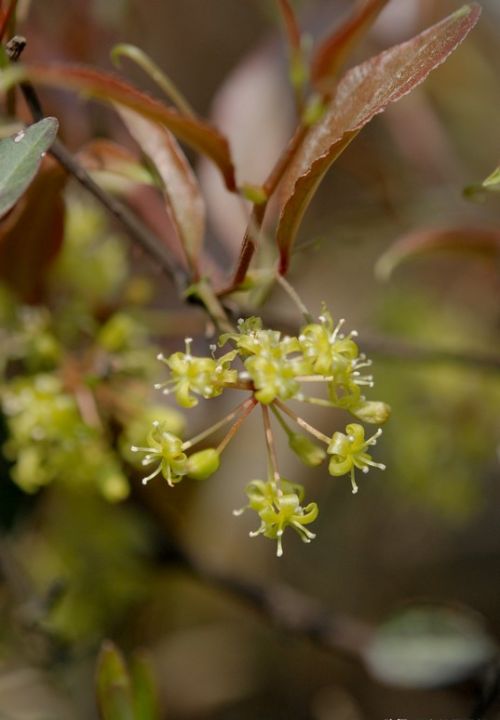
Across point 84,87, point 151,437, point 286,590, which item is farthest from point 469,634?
point 84,87

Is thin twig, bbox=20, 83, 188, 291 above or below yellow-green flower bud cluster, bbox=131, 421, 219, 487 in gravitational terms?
above

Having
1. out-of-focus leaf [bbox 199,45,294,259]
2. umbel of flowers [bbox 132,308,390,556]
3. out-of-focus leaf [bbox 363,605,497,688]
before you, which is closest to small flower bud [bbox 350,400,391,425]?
umbel of flowers [bbox 132,308,390,556]

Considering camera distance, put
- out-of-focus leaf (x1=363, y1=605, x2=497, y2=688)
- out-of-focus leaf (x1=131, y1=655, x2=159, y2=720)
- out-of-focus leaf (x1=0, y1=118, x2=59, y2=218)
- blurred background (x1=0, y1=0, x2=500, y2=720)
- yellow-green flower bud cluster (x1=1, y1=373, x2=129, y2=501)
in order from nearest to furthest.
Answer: out-of-focus leaf (x1=0, y1=118, x2=59, y2=218) < out-of-focus leaf (x1=131, y1=655, x2=159, y2=720) < yellow-green flower bud cluster (x1=1, y1=373, x2=129, y2=501) < out-of-focus leaf (x1=363, y1=605, x2=497, y2=688) < blurred background (x1=0, y1=0, x2=500, y2=720)

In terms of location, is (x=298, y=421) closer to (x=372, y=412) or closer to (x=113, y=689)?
(x=372, y=412)

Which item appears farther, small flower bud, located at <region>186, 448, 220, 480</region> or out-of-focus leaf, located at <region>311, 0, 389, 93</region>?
out-of-focus leaf, located at <region>311, 0, 389, 93</region>

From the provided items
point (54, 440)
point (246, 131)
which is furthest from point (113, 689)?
point (246, 131)

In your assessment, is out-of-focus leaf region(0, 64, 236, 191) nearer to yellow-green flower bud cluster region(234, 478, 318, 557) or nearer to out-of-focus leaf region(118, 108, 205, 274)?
out-of-focus leaf region(118, 108, 205, 274)
